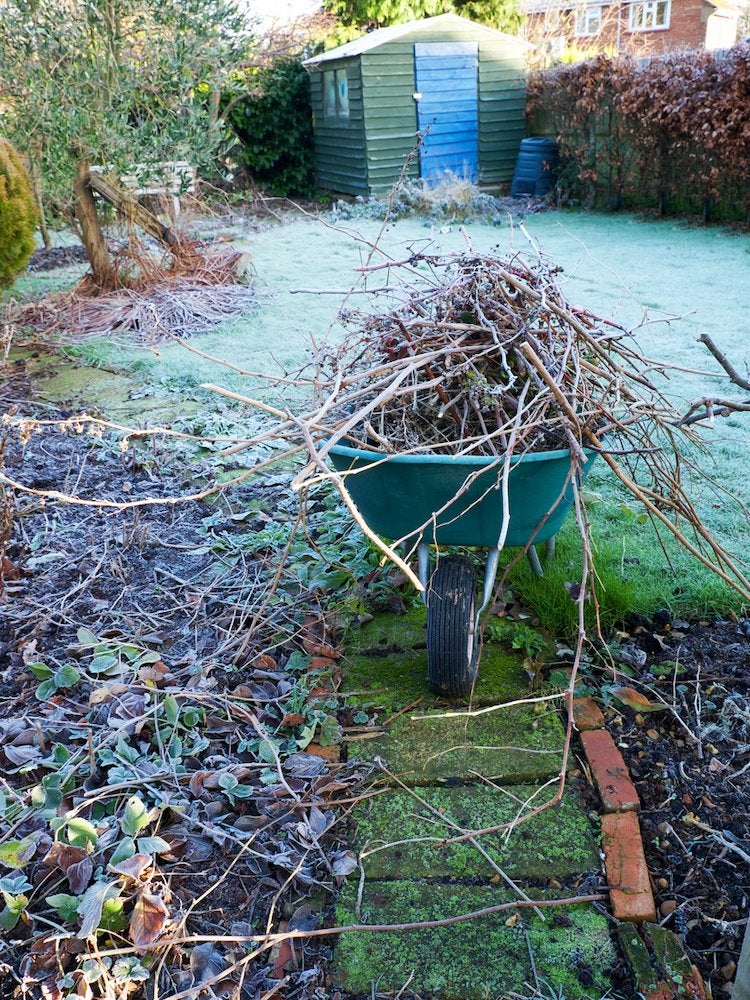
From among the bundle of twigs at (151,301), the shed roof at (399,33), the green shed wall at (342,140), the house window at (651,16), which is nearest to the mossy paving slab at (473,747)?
the bundle of twigs at (151,301)

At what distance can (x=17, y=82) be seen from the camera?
19.9 feet

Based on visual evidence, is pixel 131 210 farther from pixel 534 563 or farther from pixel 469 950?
pixel 469 950

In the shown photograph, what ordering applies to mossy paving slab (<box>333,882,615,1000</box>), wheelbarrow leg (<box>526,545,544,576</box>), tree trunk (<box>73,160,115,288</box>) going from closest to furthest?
mossy paving slab (<box>333,882,615,1000</box>) → wheelbarrow leg (<box>526,545,544,576</box>) → tree trunk (<box>73,160,115,288</box>)

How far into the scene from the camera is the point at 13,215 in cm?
579

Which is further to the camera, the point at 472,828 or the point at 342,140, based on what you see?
the point at 342,140

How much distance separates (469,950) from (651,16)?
25.9 meters

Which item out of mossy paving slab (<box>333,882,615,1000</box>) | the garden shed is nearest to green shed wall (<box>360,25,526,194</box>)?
the garden shed

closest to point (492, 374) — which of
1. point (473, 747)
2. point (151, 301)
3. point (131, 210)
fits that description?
point (473, 747)

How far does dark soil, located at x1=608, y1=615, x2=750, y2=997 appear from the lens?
5.58ft

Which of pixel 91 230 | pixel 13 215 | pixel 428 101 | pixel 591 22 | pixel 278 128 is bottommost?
pixel 91 230

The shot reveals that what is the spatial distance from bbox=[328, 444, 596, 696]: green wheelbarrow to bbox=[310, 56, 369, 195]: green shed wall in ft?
39.8

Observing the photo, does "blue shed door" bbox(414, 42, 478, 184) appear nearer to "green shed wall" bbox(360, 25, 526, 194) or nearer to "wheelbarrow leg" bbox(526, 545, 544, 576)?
"green shed wall" bbox(360, 25, 526, 194)

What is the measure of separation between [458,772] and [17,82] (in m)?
6.23

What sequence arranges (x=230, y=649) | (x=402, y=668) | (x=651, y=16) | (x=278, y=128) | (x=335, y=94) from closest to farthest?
(x=402, y=668)
(x=230, y=649)
(x=335, y=94)
(x=278, y=128)
(x=651, y=16)
